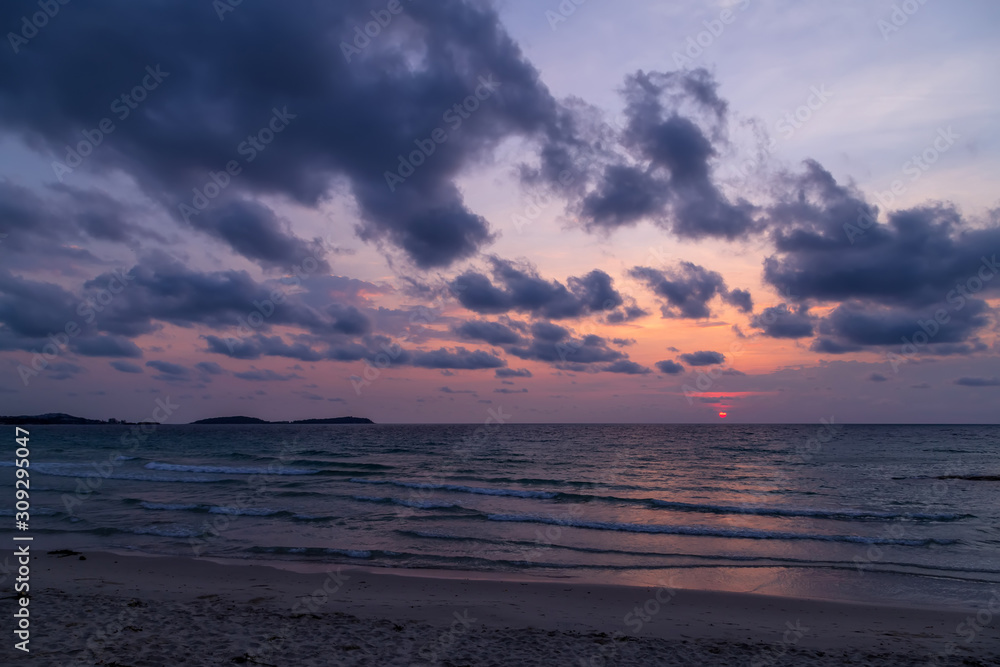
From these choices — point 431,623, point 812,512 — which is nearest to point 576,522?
point 812,512

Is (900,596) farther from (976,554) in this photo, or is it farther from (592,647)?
(592,647)

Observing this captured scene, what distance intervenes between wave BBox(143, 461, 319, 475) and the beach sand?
2430 cm

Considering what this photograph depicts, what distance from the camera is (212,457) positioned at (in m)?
52.8

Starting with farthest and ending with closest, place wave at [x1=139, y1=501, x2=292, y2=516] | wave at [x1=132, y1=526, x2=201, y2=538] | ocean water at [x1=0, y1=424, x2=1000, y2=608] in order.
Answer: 1. wave at [x1=139, y1=501, x2=292, y2=516]
2. wave at [x1=132, y1=526, x2=201, y2=538]
3. ocean water at [x1=0, y1=424, x2=1000, y2=608]

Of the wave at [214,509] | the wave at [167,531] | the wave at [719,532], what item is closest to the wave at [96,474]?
the wave at [214,509]

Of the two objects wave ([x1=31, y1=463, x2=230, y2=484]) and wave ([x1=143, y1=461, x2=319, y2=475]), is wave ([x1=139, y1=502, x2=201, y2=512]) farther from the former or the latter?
wave ([x1=143, y1=461, x2=319, y2=475])

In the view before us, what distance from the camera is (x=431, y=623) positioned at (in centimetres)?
1034

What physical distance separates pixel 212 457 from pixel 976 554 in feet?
185

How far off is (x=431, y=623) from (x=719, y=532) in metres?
13.4

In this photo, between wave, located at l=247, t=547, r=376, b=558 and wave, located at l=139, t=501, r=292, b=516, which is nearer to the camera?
wave, located at l=247, t=547, r=376, b=558

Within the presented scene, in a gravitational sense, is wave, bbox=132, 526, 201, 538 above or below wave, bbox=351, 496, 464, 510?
above

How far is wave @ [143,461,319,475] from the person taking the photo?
3809 cm

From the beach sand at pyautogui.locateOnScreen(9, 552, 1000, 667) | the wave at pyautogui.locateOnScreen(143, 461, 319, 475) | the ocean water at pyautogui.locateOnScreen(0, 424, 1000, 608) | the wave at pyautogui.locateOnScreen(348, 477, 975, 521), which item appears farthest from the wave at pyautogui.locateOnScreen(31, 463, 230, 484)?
the beach sand at pyautogui.locateOnScreen(9, 552, 1000, 667)

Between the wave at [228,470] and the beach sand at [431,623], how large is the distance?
2430cm
